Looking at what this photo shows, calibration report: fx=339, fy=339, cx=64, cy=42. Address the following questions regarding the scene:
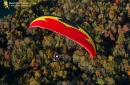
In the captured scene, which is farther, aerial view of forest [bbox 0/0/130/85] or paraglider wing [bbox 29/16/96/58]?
aerial view of forest [bbox 0/0/130/85]

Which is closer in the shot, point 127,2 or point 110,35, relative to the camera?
point 110,35

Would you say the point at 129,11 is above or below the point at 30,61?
above

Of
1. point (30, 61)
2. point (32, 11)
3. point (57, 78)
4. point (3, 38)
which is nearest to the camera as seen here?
point (57, 78)

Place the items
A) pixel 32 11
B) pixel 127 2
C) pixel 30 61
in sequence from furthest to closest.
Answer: pixel 127 2 → pixel 32 11 → pixel 30 61

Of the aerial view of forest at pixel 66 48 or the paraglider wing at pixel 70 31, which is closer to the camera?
the paraglider wing at pixel 70 31

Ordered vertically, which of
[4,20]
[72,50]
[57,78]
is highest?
[4,20]

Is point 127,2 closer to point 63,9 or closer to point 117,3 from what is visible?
point 117,3

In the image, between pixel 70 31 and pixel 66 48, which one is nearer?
pixel 70 31

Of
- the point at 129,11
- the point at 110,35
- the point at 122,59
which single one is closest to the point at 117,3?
the point at 129,11

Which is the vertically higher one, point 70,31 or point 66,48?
point 70,31

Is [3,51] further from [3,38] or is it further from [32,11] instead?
[32,11]
